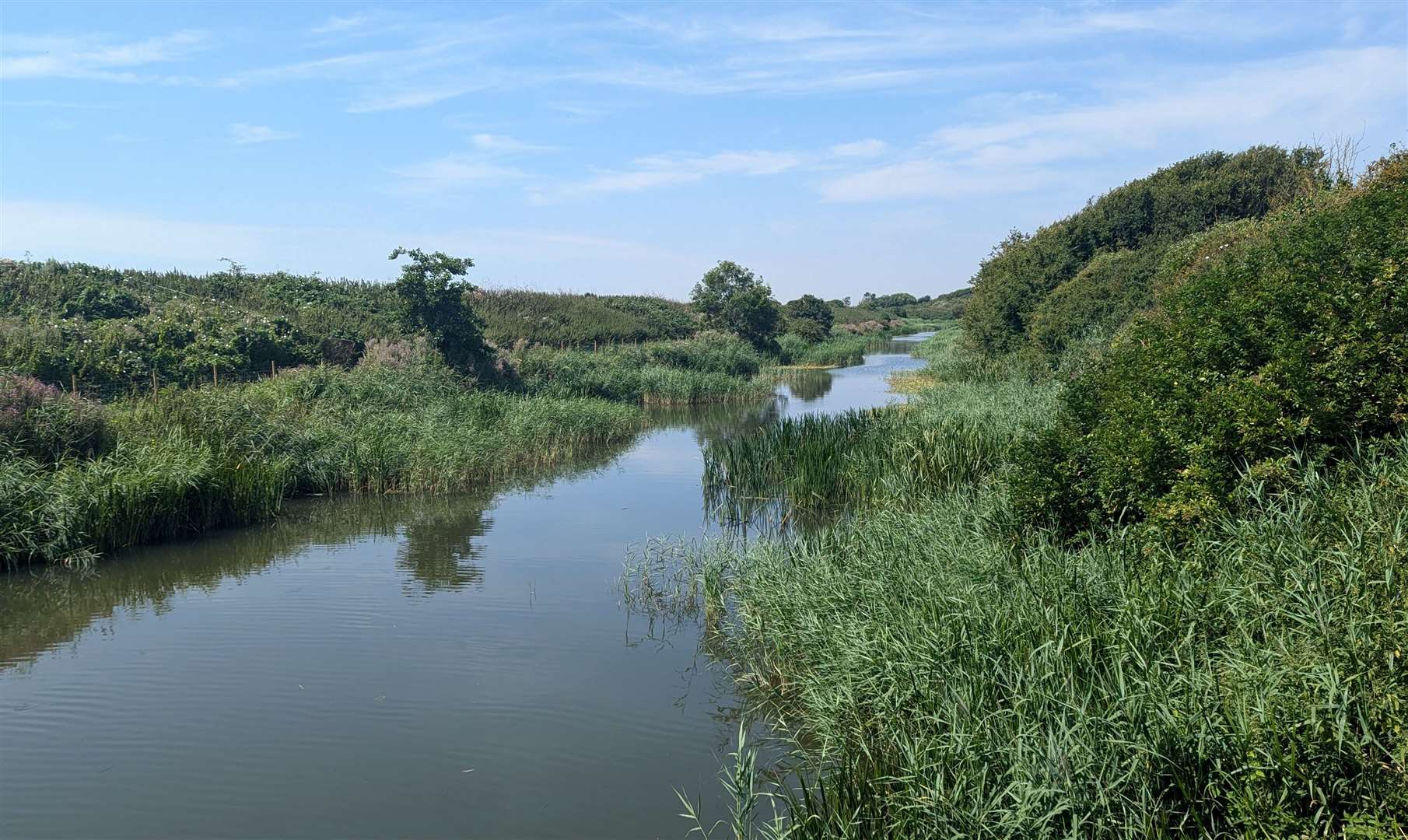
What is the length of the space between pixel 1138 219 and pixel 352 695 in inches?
1238

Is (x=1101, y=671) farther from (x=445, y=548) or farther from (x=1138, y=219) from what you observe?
(x=1138, y=219)

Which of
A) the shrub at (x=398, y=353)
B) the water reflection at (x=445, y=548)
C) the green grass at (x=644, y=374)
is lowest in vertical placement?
the water reflection at (x=445, y=548)

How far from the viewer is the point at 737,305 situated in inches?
1719

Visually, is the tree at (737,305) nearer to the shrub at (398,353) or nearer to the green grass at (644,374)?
the green grass at (644,374)

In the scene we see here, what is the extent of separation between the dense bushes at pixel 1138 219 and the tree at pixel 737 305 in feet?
41.1

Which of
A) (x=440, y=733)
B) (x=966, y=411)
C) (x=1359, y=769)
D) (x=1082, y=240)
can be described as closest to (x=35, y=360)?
(x=440, y=733)

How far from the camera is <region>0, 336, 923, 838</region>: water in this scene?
519 cm

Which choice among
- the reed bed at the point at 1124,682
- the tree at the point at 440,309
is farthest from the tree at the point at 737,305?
the reed bed at the point at 1124,682

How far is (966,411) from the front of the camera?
14312 mm

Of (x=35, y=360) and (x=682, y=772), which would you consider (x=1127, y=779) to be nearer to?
(x=682, y=772)

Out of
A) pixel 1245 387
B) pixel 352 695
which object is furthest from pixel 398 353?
pixel 1245 387

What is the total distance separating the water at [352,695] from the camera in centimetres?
519

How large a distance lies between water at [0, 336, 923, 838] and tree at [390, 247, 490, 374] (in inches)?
446

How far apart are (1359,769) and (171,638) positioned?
8619 mm
